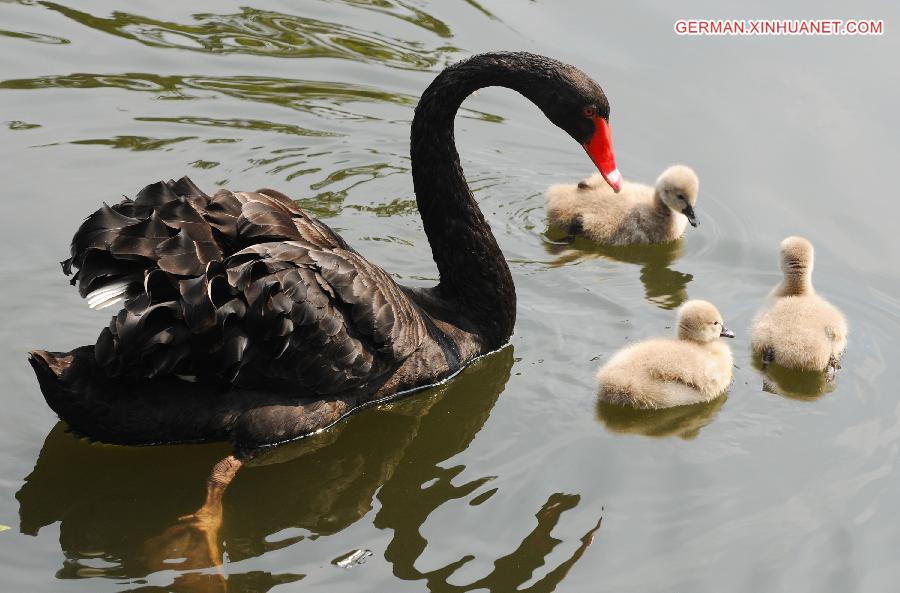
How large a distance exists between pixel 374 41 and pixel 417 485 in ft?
15.9

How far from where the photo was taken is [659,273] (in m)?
7.16

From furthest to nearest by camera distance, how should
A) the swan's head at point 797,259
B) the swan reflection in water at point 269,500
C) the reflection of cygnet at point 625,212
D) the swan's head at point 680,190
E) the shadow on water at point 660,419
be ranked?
1. the reflection of cygnet at point 625,212
2. the swan's head at point 680,190
3. the swan's head at point 797,259
4. the shadow on water at point 660,419
5. the swan reflection in water at point 269,500

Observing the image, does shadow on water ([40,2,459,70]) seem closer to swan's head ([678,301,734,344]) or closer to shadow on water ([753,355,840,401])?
swan's head ([678,301,734,344])

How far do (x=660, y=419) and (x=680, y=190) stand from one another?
1.85 meters

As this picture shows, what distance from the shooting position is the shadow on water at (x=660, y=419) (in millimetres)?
5621

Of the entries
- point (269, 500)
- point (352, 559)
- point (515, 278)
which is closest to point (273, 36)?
point (515, 278)

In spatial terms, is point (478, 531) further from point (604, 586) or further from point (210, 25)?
point (210, 25)

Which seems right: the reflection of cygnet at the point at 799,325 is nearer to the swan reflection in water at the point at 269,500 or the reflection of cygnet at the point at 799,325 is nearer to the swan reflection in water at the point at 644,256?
the swan reflection in water at the point at 644,256

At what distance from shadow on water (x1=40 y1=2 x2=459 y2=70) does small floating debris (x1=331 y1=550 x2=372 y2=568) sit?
4.95 meters

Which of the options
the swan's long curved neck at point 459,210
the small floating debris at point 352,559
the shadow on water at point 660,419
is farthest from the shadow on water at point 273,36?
the small floating debris at point 352,559

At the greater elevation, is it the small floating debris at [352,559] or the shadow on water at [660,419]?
the shadow on water at [660,419]

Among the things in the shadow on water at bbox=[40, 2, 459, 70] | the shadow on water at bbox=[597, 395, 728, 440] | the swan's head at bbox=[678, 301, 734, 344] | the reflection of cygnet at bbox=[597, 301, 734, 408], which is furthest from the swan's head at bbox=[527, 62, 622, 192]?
the shadow on water at bbox=[40, 2, 459, 70]

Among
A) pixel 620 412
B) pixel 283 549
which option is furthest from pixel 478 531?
pixel 620 412

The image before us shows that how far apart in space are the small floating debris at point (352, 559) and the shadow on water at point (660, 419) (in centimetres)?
140
